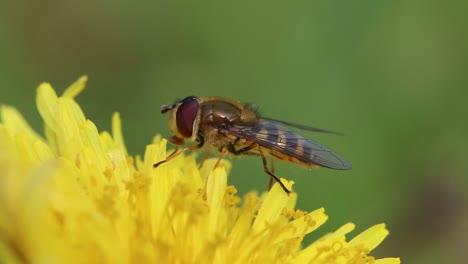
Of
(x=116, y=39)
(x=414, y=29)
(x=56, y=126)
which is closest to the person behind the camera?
(x=56, y=126)

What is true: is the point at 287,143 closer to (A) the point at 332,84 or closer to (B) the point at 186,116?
(B) the point at 186,116

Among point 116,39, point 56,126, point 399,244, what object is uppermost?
point 116,39

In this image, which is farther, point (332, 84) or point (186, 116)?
point (332, 84)

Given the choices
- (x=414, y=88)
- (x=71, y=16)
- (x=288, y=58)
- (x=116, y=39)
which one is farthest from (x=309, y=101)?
(x=71, y=16)

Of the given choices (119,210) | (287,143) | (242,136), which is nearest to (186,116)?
(242,136)

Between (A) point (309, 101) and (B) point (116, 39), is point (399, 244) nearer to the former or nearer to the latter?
(A) point (309, 101)

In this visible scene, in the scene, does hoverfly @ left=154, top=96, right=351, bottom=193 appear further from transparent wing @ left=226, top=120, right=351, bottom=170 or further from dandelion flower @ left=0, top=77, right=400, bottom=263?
dandelion flower @ left=0, top=77, right=400, bottom=263

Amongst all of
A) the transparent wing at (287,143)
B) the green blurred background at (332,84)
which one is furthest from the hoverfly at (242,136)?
the green blurred background at (332,84)
